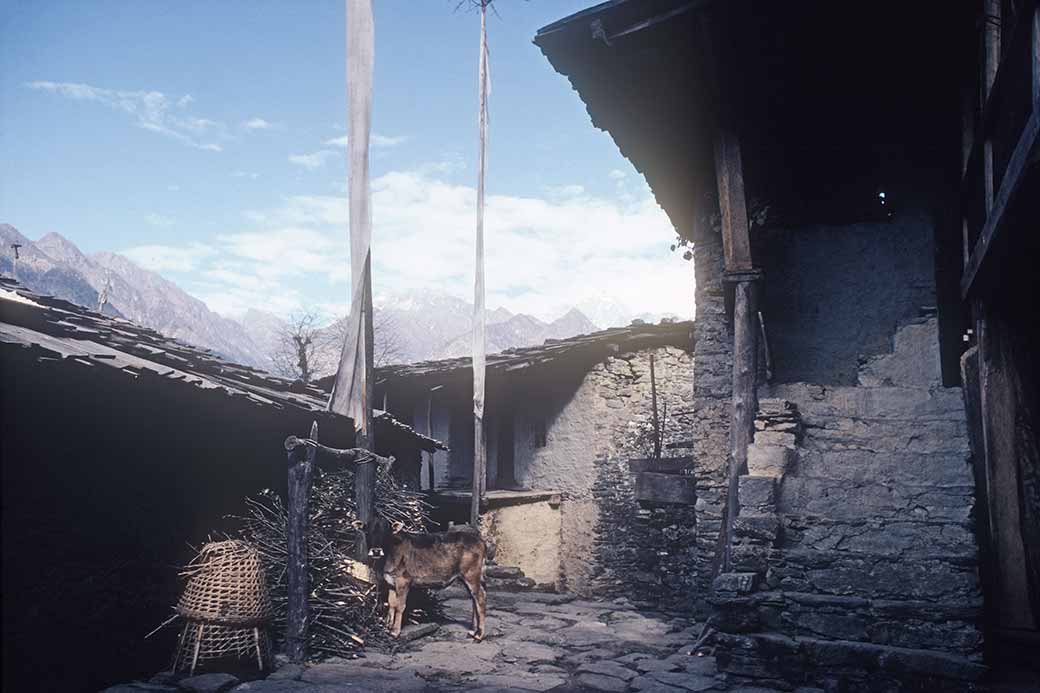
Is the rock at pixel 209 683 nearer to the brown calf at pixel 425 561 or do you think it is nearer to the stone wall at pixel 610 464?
the brown calf at pixel 425 561

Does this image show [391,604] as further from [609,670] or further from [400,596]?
[609,670]

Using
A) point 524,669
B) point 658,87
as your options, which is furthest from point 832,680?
point 658,87

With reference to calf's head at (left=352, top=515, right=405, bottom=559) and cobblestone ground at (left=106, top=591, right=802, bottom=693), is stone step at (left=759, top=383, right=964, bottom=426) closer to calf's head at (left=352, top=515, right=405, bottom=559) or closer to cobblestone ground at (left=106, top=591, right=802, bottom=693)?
cobblestone ground at (left=106, top=591, right=802, bottom=693)

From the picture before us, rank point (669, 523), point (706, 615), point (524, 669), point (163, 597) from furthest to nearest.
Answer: point (669, 523), point (706, 615), point (524, 669), point (163, 597)

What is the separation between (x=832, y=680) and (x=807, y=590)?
1.98 ft

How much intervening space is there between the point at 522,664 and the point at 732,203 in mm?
4707

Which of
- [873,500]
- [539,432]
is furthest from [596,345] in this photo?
[873,500]

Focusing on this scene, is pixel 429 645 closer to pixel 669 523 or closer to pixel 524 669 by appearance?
pixel 524 669

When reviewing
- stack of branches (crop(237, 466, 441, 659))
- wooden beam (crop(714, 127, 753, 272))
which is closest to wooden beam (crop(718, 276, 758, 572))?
wooden beam (crop(714, 127, 753, 272))

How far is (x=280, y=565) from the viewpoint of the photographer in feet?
21.1

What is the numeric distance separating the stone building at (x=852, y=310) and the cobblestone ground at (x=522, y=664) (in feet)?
2.64

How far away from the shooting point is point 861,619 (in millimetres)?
4863

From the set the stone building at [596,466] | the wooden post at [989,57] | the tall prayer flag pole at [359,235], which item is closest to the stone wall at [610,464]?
the stone building at [596,466]

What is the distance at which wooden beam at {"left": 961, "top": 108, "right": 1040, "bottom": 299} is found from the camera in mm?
3559
